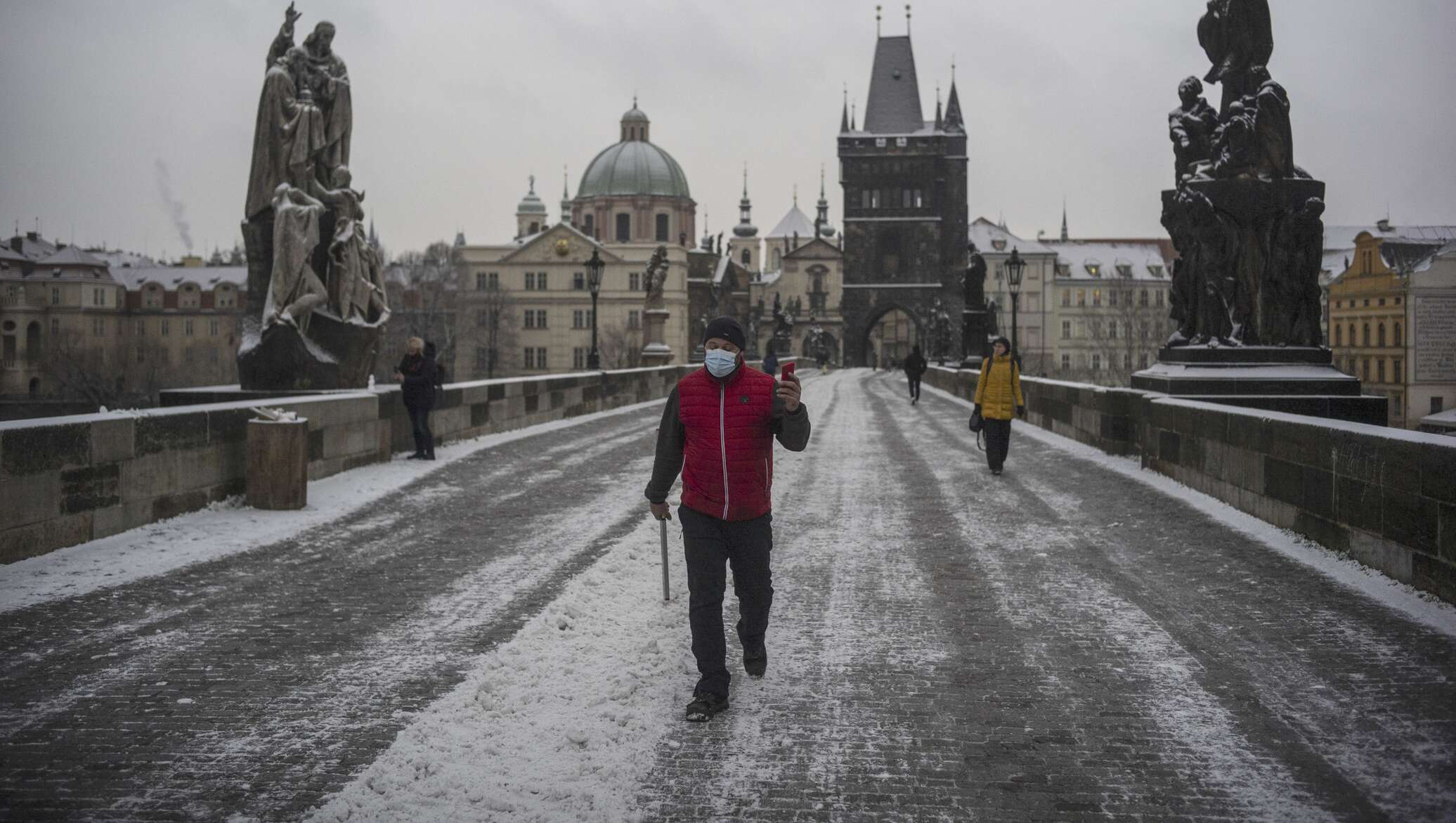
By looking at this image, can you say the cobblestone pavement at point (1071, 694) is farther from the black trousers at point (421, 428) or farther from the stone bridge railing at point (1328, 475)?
the black trousers at point (421, 428)

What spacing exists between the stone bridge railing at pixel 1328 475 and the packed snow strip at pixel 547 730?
4331mm

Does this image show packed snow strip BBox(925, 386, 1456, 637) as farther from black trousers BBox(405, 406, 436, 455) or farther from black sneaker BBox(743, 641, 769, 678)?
black trousers BBox(405, 406, 436, 455)

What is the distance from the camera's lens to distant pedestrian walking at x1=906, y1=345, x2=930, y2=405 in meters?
35.1

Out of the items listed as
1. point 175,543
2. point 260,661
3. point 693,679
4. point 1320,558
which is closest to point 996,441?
point 1320,558

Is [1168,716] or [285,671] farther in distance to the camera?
[285,671]

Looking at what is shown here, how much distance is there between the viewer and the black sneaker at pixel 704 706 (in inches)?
196

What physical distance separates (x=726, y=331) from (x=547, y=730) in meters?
1.78

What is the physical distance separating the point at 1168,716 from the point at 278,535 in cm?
696

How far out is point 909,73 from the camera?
124 m

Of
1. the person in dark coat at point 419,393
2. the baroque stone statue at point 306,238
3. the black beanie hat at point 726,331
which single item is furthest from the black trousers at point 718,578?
the baroque stone statue at point 306,238

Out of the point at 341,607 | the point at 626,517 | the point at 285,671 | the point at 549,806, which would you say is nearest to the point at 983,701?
the point at 549,806

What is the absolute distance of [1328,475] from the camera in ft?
28.7

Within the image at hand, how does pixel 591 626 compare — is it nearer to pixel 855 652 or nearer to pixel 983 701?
pixel 855 652

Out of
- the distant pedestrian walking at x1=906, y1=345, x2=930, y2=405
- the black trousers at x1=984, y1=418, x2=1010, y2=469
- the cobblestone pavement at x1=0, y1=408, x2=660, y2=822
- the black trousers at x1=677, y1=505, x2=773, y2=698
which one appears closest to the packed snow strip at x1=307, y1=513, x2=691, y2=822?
the cobblestone pavement at x1=0, y1=408, x2=660, y2=822
